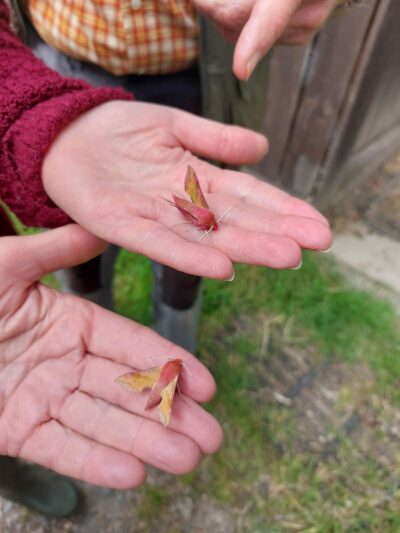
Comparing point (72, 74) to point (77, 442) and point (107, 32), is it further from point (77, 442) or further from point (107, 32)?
point (77, 442)

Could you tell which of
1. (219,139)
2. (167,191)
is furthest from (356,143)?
(167,191)

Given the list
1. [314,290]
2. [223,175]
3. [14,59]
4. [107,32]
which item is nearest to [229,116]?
[223,175]

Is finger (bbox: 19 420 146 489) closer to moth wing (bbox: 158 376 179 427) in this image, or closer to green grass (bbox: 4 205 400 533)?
moth wing (bbox: 158 376 179 427)

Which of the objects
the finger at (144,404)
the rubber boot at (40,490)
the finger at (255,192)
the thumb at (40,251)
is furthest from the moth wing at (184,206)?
the rubber boot at (40,490)

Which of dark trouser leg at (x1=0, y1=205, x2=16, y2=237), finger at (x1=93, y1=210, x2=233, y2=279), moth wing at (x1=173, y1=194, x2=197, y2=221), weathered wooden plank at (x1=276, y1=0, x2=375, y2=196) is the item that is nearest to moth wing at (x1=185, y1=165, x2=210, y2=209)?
moth wing at (x1=173, y1=194, x2=197, y2=221)

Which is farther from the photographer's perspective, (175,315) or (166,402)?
(175,315)

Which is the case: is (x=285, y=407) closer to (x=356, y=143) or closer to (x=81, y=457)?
(x=81, y=457)
